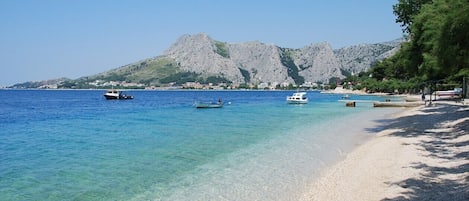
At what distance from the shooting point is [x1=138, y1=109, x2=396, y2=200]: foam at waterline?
515 inches

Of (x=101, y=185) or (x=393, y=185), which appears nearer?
(x=393, y=185)

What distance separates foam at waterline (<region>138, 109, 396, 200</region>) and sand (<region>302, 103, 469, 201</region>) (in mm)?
775

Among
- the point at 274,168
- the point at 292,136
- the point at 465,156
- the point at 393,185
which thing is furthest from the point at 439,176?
the point at 292,136

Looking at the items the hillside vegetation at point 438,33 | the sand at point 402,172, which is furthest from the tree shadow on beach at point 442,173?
the hillside vegetation at point 438,33

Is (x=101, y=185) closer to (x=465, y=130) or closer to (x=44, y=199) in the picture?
(x=44, y=199)

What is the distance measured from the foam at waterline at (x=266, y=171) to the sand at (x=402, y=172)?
0.77 meters

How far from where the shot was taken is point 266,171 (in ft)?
53.7

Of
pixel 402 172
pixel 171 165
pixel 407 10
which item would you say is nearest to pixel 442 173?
pixel 402 172

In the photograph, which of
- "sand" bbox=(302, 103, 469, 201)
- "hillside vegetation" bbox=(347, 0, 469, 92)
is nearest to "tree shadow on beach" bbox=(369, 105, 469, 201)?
"sand" bbox=(302, 103, 469, 201)

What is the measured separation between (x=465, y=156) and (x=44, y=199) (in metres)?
15.4

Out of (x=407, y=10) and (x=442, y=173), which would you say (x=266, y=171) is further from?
(x=407, y=10)

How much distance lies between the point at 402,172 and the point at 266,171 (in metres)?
5.13

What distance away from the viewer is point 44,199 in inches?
503

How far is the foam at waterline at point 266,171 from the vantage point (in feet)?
42.9
